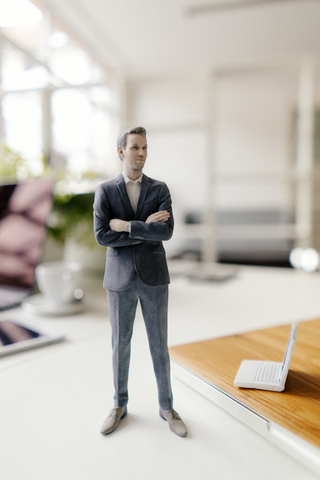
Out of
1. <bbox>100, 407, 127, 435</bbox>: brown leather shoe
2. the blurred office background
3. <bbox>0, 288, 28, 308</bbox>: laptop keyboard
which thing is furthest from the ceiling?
<bbox>100, 407, 127, 435</bbox>: brown leather shoe

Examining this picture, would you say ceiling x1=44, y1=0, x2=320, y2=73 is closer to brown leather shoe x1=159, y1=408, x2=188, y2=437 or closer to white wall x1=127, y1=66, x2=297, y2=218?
white wall x1=127, y1=66, x2=297, y2=218

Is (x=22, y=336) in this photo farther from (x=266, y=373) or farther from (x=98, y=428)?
(x=266, y=373)

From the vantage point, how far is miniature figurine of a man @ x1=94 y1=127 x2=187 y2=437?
31cm

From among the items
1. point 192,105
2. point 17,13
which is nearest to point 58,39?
point 192,105

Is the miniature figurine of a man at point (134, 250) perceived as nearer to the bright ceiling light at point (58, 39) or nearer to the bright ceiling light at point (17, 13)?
the bright ceiling light at point (17, 13)

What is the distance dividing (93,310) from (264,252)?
308 centimetres

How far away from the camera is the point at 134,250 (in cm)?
32

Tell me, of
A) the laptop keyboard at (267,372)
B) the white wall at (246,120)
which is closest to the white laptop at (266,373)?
the laptop keyboard at (267,372)

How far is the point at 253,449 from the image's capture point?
12.1 inches

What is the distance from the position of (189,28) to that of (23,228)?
144 inches

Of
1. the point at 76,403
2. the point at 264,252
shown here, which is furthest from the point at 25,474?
the point at 264,252

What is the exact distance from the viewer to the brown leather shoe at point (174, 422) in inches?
12.7

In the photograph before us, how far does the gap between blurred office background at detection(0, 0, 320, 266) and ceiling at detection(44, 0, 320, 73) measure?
0.01 metres

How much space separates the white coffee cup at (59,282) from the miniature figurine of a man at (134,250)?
1.28ft
